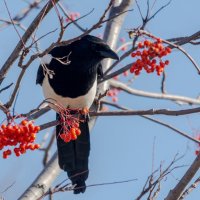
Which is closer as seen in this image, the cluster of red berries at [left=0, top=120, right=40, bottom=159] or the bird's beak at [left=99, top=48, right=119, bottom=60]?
the cluster of red berries at [left=0, top=120, right=40, bottom=159]

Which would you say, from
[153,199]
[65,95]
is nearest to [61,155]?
[65,95]

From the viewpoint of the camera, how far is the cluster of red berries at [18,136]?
8.09 ft

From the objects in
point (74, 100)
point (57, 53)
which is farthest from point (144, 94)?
point (57, 53)

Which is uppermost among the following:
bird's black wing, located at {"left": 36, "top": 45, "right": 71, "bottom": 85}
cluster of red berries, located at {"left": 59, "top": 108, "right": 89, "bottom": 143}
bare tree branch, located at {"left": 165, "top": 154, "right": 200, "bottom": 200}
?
bird's black wing, located at {"left": 36, "top": 45, "right": 71, "bottom": 85}

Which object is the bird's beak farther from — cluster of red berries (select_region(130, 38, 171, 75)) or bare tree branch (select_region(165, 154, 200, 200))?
bare tree branch (select_region(165, 154, 200, 200))

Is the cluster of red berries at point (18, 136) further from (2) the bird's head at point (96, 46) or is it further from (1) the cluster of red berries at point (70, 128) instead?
(2) the bird's head at point (96, 46)

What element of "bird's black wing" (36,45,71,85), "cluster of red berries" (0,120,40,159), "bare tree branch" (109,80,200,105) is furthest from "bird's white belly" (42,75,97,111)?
"cluster of red berries" (0,120,40,159)

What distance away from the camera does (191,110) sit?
8.59ft

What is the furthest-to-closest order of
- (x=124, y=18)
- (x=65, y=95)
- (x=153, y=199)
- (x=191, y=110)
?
1. (x=124, y=18)
2. (x=65, y=95)
3. (x=191, y=110)
4. (x=153, y=199)

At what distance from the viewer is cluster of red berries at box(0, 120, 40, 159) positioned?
2465mm

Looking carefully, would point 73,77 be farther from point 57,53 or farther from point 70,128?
point 70,128

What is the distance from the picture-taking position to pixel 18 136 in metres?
2.48

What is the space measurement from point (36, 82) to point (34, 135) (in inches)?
78.9

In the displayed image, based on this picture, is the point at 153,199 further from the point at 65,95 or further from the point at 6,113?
the point at 65,95
